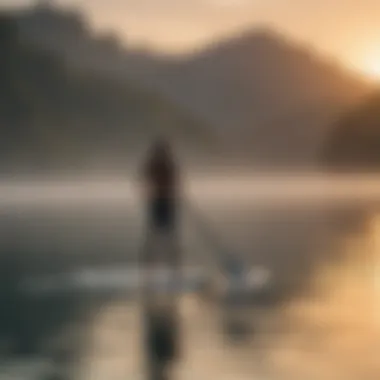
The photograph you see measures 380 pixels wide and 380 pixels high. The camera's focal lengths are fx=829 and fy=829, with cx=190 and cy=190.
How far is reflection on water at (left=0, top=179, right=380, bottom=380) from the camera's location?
8.90 ft

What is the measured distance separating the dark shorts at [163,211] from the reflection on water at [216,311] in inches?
19.3

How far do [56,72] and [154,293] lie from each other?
225cm

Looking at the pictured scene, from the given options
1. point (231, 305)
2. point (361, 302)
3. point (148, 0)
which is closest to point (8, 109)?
point (148, 0)

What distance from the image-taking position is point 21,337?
315 centimetres

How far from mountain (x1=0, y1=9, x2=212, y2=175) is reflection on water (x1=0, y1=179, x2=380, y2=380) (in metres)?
0.43

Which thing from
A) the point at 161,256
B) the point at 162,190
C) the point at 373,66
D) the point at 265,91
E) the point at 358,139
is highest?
the point at 373,66

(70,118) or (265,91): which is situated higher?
(265,91)

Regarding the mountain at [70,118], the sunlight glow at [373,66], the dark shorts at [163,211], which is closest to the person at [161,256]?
the dark shorts at [163,211]

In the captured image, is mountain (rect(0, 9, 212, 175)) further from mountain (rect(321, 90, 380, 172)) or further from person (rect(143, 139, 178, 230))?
person (rect(143, 139, 178, 230))

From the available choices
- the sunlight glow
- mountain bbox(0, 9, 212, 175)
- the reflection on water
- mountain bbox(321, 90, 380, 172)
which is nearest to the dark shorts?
the reflection on water

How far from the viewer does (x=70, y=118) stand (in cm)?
561

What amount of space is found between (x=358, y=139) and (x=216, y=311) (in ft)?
8.17

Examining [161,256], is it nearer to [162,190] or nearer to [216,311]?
A: [162,190]

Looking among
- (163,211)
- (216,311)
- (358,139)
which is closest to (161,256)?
(163,211)
